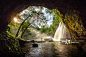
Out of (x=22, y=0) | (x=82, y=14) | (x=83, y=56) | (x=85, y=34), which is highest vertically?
(x=22, y=0)

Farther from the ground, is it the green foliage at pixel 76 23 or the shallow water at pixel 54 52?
the green foliage at pixel 76 23

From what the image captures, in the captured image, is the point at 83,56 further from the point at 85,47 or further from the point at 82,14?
the point at 82,14

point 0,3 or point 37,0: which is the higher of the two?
point 37,0

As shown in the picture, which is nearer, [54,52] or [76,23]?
[76,23]

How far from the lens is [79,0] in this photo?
3811mm

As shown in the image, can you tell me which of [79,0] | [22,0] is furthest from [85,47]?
[22,0]

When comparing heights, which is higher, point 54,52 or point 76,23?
point 76,23

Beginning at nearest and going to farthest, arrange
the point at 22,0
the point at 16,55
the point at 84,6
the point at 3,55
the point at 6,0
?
the point at 3,55 → the point at 6,0 → the point at 16,55 → the point at 84,6 → the point at 22,0

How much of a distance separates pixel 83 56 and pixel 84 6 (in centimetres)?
362

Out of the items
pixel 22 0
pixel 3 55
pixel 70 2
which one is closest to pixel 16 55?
pixel 3 55

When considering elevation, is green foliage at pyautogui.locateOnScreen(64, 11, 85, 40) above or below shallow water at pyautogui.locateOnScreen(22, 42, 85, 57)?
above

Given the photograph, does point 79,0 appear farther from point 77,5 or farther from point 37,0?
point 37,0

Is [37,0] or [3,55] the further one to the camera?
[37,0]

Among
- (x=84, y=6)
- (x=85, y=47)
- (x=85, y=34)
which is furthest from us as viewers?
(x=85, y=47)
